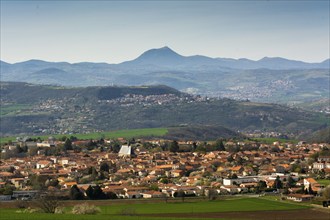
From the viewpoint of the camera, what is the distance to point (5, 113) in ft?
563

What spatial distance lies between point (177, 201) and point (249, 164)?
28.0m

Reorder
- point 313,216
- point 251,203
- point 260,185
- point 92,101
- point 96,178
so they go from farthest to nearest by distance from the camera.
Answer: point 92,101, point 96,178, point 260,185, point 251,203, point 313,216

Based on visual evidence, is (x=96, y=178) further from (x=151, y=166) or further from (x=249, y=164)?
(x=249, y=164)

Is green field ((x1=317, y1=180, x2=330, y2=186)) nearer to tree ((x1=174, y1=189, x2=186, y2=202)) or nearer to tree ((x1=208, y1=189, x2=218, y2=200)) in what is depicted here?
tree ((x1=208, y1=189, x2=218, y2=200))

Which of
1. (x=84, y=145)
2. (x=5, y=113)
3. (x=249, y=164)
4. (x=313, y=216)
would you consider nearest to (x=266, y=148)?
(x=249, y=164)

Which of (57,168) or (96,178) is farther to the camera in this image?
(57,168)

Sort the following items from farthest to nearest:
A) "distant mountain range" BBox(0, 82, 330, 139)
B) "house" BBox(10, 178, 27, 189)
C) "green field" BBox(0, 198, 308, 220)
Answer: "distant mountain range" BBox(0, 82, 330, 139) → "house" BBox(10, 178, 27, 189) → "green field" BBox(0, 198, 308, 220)

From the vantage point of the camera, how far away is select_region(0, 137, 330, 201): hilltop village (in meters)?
51.8

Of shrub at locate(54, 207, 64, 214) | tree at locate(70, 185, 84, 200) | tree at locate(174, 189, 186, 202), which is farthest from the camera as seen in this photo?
tree at locate(174, 189, 186, 202)

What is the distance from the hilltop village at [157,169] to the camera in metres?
51.8

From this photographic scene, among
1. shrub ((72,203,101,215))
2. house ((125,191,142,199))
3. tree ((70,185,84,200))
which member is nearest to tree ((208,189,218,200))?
house ((125,191,142,199))

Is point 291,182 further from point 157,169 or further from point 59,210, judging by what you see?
point 59,210

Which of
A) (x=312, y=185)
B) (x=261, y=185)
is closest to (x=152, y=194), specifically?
(x=261, y=185)

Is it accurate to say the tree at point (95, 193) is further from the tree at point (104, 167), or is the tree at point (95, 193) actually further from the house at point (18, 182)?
the tree at point (104, 167)
